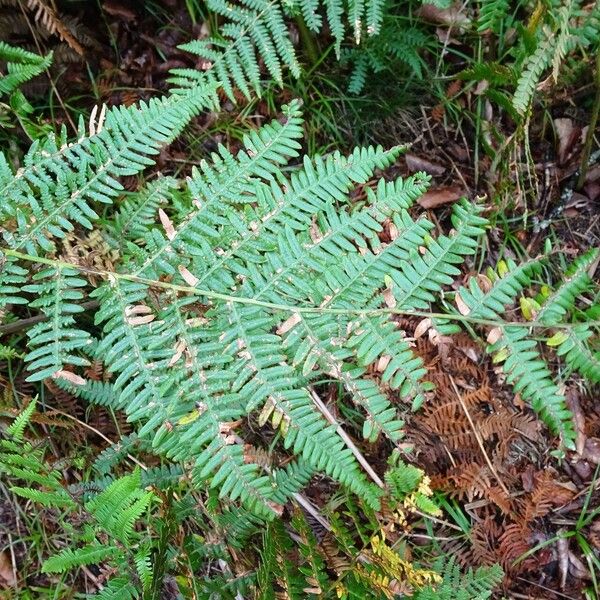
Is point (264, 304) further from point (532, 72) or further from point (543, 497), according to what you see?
point (543, 497)

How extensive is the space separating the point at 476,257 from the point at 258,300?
4.90 feet

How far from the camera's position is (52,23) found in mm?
2740

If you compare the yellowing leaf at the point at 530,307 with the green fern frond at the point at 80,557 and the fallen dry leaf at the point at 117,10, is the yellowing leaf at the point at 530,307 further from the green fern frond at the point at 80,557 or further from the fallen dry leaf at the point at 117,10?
the fallen dry leaf at the point at 117,10

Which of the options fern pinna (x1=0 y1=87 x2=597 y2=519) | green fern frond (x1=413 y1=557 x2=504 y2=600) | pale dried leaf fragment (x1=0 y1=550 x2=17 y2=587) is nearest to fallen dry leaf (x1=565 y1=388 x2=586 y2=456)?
green fern frond (x1=413 y1=557 x2=504 y2=600)

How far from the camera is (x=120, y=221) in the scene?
221 cm

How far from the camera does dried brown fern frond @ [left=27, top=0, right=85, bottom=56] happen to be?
2.59 metres

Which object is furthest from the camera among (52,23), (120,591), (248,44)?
(52,23)

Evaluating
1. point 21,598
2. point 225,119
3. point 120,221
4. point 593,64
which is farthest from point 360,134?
point 21,598

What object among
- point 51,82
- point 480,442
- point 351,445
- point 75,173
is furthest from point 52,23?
point 480,442

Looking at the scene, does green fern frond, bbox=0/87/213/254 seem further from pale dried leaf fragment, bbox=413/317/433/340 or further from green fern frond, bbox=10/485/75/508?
pale dried leaf fragment, bbox=413/317/433/340

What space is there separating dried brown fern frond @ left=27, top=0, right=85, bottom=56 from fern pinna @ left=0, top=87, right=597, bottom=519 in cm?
90

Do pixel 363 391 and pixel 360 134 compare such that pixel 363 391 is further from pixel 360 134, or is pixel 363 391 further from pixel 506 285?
pixel 360 134

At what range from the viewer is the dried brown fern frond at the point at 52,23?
2.59 m

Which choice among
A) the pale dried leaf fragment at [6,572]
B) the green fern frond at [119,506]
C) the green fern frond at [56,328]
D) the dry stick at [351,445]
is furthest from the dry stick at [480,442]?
the pale dried leaf fragment at [6,572]
